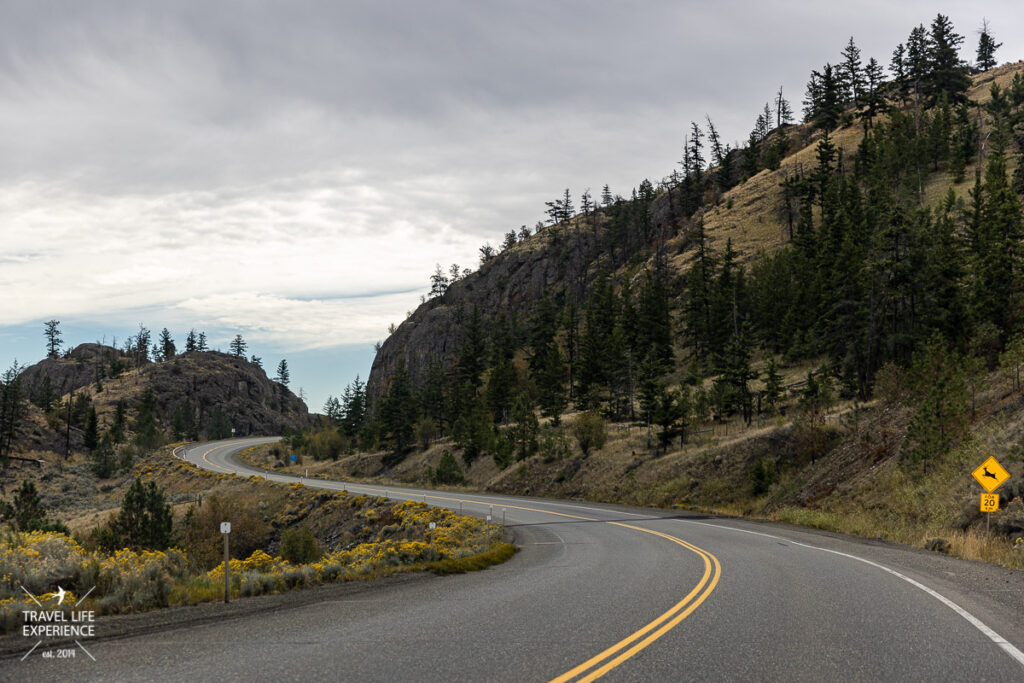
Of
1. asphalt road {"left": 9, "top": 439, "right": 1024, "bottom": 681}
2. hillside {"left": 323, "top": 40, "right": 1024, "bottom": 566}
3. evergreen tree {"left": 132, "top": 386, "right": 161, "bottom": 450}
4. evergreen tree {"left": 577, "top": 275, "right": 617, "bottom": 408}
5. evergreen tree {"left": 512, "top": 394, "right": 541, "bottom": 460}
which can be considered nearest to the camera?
asphalt road {"left": 9, "top": 439, "right": 1024, "bottom": 681}

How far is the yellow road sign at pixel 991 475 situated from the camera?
612 inches

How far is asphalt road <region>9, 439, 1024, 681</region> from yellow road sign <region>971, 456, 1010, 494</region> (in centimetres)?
341

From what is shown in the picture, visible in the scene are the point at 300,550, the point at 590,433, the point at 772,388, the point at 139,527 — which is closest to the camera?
the point at 300,550

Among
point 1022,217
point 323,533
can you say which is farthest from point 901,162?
point 323,533

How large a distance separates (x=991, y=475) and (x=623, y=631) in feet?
46.1

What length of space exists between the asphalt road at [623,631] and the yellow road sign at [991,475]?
341 cm

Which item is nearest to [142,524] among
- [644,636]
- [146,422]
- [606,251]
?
[644,636]

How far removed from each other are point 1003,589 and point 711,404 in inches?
1438

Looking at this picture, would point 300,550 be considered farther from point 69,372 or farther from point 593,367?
point 69,372

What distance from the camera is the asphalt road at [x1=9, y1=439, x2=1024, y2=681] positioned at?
19.1 ft

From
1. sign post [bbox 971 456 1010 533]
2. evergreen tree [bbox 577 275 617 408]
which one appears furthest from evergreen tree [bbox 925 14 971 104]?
sign post [bbox 971 456 1010 533]

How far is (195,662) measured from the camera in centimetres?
603

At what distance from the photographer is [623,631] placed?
7352 millimetres

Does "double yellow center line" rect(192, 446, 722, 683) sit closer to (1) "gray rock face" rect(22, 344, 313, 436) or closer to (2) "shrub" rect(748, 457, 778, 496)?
(2) "shrub" rect(748, 457, 778, 496)
